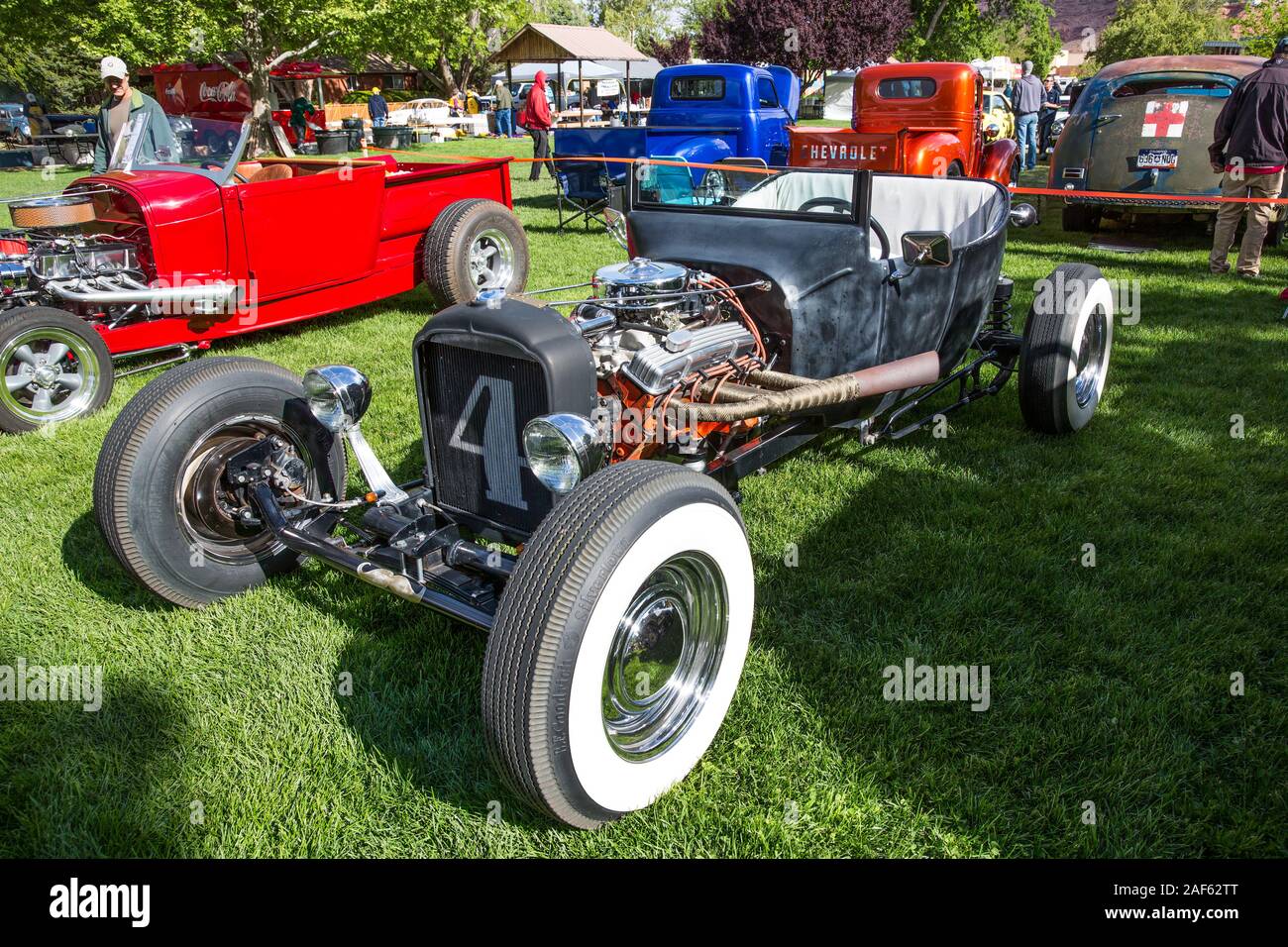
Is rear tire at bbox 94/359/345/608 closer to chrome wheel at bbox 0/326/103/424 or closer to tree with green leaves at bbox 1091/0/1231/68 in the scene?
chrome wheel at bbox 0/326/103/424

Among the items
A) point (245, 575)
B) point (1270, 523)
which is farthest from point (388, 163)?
point (1270, 523)

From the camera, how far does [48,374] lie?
522 cm

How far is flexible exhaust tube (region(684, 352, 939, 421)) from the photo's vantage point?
2982 millimetres

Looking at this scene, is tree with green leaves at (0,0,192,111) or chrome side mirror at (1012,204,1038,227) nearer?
chrome side mirror at (1012,204,1038,227)

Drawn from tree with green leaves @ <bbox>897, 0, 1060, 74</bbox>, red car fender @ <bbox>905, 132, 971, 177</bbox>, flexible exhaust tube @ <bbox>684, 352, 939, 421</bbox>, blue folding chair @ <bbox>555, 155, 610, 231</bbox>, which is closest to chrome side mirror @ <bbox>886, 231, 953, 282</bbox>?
flexible exhaust tube @ <bbox>684, 352, 939, 421</bbox>

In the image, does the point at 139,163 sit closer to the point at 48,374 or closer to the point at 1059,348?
the point at 48,374

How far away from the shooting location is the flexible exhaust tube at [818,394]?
117 inches

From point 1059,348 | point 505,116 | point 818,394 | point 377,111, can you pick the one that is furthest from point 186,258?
point 377,111

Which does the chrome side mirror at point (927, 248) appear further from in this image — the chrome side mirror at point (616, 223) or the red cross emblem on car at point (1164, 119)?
the red cross emblem on car at point (1164, 119)

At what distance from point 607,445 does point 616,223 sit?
144cm

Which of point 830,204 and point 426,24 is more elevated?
point 426,24

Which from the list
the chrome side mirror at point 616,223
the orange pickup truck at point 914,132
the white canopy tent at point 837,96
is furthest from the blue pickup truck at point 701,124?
the white canopy tent at point 837,96

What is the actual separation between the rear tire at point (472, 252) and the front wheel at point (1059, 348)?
160 inches

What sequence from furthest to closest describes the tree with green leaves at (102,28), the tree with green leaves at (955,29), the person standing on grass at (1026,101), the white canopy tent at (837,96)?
the tree with green leaves at (955,29) → the white canopy tent at (837,96) → the tree with green leaves at (102,28) → the person standing on grass at (1026,101)
